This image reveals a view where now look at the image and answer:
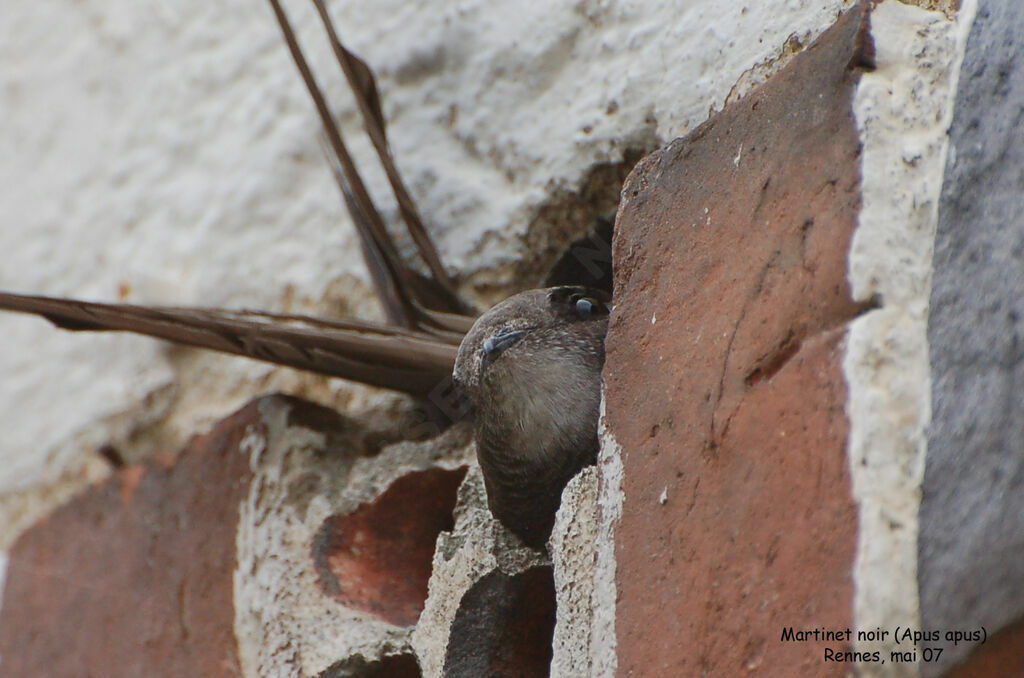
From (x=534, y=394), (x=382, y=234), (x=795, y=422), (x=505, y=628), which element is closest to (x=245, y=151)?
(x=382, y=234)

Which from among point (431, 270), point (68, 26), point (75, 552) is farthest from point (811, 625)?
point (68, 26)

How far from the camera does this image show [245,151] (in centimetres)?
144

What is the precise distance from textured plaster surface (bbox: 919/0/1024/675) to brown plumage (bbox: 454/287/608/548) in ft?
1.19

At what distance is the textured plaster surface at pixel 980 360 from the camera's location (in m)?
0.64

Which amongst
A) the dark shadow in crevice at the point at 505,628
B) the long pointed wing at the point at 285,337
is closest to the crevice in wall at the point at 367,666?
the dark shadow in crevice at the point at 505,628

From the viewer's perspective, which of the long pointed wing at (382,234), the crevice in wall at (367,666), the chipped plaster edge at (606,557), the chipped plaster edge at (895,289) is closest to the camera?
the chipped plaster edge at (895,289)

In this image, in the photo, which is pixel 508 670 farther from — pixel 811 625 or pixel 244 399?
pixel 244 399

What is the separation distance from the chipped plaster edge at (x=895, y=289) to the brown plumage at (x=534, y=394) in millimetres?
332

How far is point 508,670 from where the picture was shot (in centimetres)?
97

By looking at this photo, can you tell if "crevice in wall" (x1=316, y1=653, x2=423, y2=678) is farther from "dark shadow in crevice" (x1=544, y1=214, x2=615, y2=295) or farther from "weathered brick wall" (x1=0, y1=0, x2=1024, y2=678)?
"dark shadow in crevice" (x1=544, y1=214, x2=615, y2=295)

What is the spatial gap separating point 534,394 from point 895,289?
1.32 feet

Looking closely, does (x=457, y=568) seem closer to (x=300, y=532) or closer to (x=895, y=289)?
(x=300, y=532)

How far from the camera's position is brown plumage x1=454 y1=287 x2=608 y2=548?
0.98 m

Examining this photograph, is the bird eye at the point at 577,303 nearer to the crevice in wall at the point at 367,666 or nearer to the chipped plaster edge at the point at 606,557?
the chipped plaster edge at the point at 606,557
